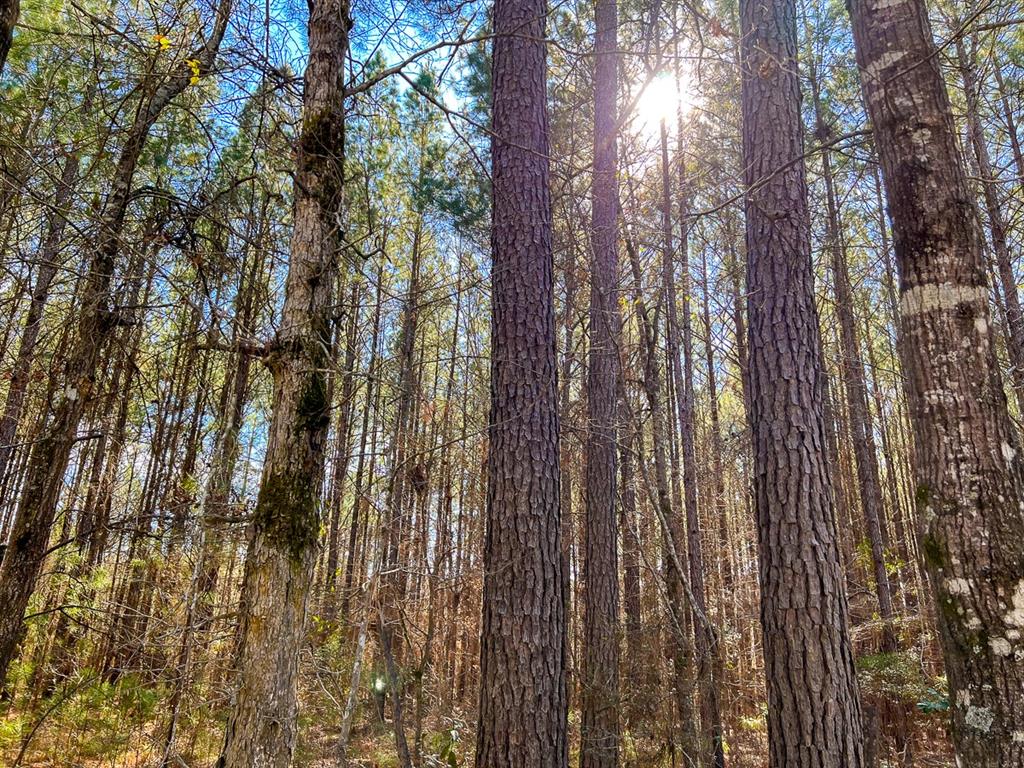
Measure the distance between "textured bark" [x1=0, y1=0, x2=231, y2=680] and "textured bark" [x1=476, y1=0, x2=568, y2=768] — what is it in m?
2.03

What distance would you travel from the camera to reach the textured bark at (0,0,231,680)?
12.5 feet

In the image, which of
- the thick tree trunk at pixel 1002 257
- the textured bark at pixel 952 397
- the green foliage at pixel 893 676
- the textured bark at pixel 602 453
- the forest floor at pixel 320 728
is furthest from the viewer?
the green foliage at pixel 893 676

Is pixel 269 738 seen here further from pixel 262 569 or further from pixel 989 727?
pixel 989 727

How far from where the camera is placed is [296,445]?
9.35ft

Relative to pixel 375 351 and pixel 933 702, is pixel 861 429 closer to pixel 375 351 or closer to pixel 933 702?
pixel 933 702

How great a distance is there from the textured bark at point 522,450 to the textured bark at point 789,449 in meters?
1.27

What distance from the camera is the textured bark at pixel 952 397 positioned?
66.2 inches

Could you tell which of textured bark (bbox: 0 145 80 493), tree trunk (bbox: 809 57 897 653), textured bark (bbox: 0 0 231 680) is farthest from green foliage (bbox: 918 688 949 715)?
textured bark (bbox: 0 145 80 493)

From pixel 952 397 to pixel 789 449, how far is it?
5.38ft

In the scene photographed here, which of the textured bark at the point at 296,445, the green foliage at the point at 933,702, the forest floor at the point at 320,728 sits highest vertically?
the textured bark at the point at 296,445

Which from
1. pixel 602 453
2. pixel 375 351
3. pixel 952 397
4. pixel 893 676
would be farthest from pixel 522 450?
pixel 893 676

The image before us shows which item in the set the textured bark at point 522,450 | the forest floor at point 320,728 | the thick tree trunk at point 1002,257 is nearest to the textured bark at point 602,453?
the forest floor at point 320,728

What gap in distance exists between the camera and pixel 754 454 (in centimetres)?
368

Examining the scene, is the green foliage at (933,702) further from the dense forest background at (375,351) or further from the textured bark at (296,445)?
the textured bark at (296,445)
